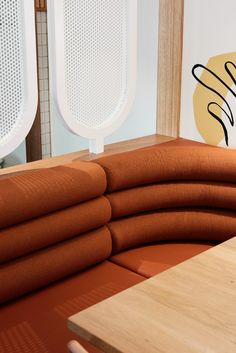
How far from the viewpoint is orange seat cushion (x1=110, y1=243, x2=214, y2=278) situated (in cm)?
226

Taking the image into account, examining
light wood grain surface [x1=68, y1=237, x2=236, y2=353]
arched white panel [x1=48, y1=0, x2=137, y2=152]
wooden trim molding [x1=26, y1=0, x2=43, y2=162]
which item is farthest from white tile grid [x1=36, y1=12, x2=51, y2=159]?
light wood grain surface [x1=68, y1=237, x2=236, y2=353]

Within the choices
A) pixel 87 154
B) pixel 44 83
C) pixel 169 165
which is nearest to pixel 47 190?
pixel 87 154

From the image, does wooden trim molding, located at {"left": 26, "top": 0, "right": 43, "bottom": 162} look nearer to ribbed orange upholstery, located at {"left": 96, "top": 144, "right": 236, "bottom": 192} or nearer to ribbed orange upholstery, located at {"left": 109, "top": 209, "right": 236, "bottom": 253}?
ribbed orange upholstery, located at {"left": 96, "top": 144, "right": 236, "bottom": 192}

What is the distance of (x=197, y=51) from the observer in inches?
108

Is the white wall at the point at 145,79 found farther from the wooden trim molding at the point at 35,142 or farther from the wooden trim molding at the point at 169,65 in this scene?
the wooden trim molding at the point at 35,142

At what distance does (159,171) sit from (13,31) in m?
0.92

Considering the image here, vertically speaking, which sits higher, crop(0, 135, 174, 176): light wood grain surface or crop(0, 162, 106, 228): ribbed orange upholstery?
crop(0, 135, 174, 176): light wood grain surface

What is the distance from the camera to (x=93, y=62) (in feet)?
7.99

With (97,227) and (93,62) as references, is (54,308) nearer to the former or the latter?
(97,227)

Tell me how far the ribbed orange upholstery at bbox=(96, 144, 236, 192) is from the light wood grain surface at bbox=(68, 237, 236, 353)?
861mm

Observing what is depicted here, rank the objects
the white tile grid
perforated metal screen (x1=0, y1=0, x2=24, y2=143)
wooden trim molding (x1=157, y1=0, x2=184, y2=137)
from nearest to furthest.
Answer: perforated metal screen (x1=0, y1=0, x2=24, y2=143) < wooden trim molding (x1=157, y1=0, x2=184, y2=137) < the white tile grid

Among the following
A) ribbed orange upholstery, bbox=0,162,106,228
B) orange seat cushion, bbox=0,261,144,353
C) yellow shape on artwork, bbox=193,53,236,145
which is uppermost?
yellow shape on artwork, bbox=193,53,236,145

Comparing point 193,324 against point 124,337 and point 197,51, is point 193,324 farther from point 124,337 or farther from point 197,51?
point 197,51

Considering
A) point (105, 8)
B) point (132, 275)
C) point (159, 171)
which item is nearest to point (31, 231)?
point (132, 275)
